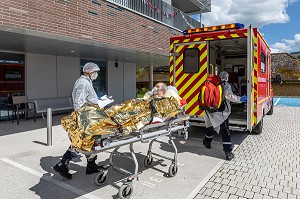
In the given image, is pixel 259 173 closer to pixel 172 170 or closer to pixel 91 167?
pixel 172 170

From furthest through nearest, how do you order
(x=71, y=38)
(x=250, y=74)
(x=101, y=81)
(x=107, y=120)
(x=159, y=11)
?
(x=101, y=81) < (x=159, y=11) < (x=71, y=38) < (x=250, y=74) < (x=107, y=120)

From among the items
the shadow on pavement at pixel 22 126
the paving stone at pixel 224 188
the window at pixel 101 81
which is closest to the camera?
the paving stone at pixel 224 188

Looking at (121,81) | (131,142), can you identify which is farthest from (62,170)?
(121,81)

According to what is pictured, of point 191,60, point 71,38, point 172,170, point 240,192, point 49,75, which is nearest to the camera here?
point 240,192

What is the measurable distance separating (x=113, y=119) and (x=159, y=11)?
32.0ft

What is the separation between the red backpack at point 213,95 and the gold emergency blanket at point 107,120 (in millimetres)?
1340

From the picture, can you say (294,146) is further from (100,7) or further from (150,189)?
(100,7)

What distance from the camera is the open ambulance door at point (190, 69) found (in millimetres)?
6355

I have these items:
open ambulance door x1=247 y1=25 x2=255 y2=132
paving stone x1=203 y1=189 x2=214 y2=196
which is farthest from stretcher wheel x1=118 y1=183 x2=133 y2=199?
open ambulance door x1=247 y1=25 x2=255 y2=132

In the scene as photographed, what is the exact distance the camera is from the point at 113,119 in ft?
10.9

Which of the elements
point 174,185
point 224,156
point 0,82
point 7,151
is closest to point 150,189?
point 174,185

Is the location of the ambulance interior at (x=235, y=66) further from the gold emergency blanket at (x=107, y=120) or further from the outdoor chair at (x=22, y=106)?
the outdoor chair at (x=22, y=106)

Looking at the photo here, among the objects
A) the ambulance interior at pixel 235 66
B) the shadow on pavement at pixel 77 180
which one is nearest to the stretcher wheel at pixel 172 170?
the shadow on pavement at pixel 77 180

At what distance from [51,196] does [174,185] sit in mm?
1765
